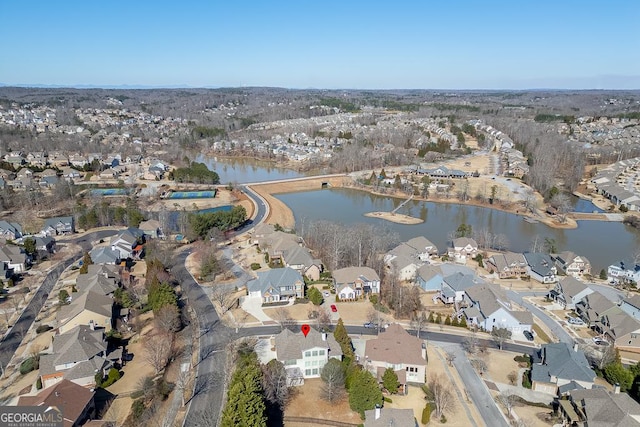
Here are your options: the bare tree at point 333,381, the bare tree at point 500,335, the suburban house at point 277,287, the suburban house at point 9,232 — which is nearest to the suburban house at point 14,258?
the suburban house at point 9,232

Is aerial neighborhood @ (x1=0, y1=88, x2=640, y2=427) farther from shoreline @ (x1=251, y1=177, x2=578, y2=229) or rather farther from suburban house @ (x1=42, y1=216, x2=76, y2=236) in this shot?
shoreline @ (x1=251, y1=177, x2=578, y2=229)

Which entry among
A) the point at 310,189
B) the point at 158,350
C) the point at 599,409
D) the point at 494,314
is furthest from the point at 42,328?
the point at 310,189

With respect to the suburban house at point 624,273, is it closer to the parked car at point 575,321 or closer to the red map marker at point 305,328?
the parked car at point 575,321

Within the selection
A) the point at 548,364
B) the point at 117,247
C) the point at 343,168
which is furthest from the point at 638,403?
the point at 343,168

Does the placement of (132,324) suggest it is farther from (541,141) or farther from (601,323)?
(541,141)

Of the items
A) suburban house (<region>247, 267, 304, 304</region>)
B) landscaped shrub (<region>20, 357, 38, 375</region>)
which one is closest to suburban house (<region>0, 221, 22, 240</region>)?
landscaped shrub (<region>20, 357, 38, 375</region>)
